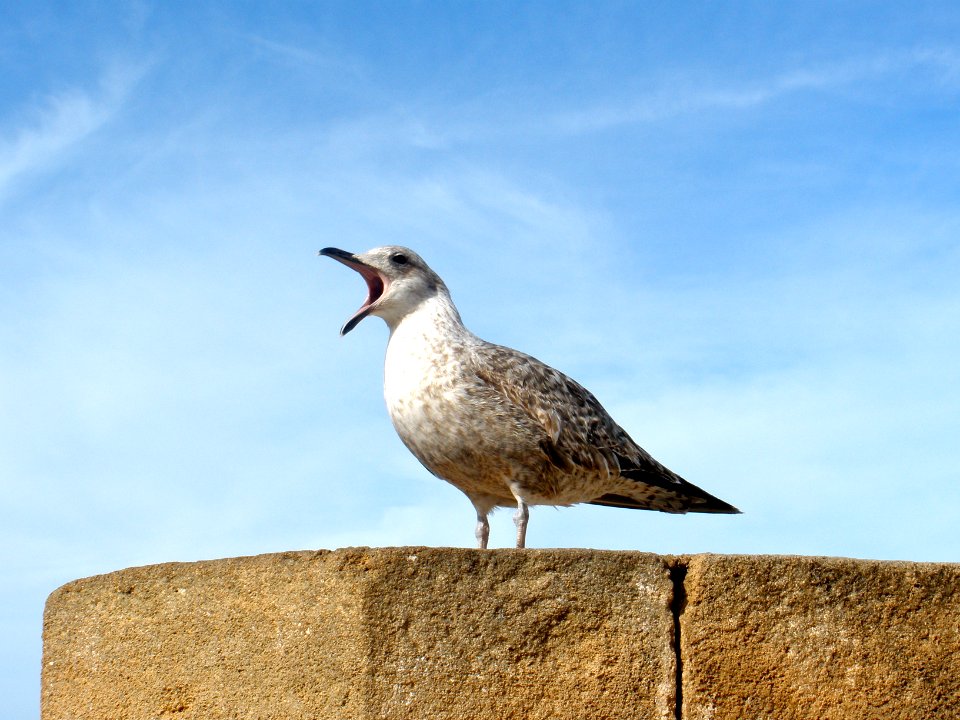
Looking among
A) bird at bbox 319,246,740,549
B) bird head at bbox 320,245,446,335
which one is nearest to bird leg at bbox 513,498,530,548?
bird at bbox 319,246,740,549

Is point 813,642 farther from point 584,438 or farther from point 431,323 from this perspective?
point 431,323

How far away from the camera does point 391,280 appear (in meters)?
6.72

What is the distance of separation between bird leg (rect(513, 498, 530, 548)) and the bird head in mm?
1269

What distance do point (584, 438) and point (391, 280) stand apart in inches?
54.3

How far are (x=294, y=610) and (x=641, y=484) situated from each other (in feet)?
8.91

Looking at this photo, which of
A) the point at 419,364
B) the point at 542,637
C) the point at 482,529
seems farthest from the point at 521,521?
the point at 542,637

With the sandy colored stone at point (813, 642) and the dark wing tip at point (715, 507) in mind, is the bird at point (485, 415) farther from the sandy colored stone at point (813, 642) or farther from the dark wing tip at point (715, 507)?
the sandy colored stone at point (813, 642)

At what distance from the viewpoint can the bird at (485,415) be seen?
20.1 feet

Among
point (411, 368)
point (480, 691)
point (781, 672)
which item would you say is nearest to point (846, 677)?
point (781, 672)

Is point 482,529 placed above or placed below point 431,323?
below

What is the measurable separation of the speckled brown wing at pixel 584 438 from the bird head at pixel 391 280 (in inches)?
19.4

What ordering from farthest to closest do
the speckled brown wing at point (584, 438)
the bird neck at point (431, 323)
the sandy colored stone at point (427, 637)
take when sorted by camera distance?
the bird neck at point (431, 323) < the speckled brown wing at point (584, 438) < the sandy colored stone at point (427, 637)

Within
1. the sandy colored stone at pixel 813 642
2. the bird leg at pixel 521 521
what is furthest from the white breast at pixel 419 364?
the sandy colored stone at pixel 813 642

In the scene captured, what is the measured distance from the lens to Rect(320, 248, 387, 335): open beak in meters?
6.72
